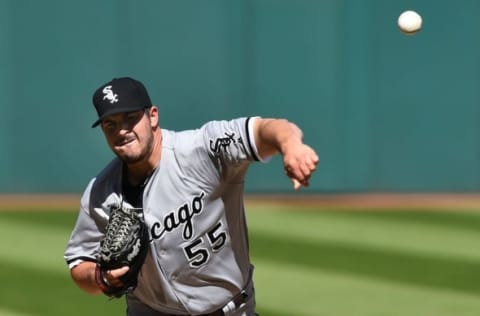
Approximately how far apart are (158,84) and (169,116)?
286mm

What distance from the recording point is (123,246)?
4789 mm

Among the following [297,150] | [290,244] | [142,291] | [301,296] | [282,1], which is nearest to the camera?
[297,150]

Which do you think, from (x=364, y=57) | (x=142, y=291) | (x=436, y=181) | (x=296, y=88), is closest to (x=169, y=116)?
(x=296, y=88)

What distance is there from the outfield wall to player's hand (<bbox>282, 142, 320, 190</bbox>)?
17.4 feet

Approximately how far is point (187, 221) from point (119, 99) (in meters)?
0.63

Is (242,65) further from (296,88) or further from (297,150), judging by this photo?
(297,150)

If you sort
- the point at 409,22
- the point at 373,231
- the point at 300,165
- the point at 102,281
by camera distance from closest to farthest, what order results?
1. the point at 300,165
2. the point at 102,281
3. the point at 409,22
4. the point at 373,231

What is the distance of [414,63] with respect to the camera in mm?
9633

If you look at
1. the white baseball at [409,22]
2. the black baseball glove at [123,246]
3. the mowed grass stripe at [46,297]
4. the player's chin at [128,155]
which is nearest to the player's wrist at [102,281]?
the black baseball glove at [123,246]

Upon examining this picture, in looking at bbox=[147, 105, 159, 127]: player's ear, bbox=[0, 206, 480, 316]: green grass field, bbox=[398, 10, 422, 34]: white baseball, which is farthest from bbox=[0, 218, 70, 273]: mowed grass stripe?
bbox=[147, 105, 159, 127]: player's ear

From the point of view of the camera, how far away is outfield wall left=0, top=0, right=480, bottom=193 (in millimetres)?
9633

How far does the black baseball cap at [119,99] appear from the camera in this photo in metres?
4.85

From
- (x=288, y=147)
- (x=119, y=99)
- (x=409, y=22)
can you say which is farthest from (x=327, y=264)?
(x=288, y=147)

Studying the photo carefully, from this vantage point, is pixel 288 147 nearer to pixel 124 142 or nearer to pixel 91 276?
pixel 124 142
